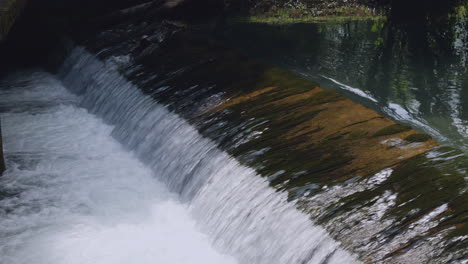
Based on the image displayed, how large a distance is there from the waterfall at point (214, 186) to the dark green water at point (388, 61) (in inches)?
75.5

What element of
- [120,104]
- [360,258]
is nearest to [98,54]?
[120,104]

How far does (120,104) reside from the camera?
24.5 feet

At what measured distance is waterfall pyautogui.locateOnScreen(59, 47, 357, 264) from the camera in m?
4.09

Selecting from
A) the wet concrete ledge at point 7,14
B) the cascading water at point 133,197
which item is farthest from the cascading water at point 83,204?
the wet concrete ledge at point 7,14

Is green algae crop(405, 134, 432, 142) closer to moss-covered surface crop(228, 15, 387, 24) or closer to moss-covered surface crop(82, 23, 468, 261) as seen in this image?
moss-covered surface crop(82, 23, 468, 261)

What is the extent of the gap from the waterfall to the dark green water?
75.5 inches

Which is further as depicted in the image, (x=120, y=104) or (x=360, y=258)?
(x=120, y=104)

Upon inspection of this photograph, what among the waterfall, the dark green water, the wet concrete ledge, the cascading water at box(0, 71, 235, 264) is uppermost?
the wet concrete ledge

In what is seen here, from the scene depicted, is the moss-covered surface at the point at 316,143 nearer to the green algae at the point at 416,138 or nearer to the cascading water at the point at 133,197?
the green algae at the point at 416,138

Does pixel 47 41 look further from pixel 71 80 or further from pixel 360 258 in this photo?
pixel 360 258

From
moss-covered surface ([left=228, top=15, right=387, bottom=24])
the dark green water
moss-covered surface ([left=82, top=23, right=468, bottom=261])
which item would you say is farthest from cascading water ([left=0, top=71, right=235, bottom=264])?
moss-covered surface ([left=228, top=15, right=387, bottom=24])

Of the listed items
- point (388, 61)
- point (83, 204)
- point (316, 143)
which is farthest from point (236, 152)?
point (388, 61)

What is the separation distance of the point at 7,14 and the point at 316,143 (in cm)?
335

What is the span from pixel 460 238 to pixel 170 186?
2962 mm
